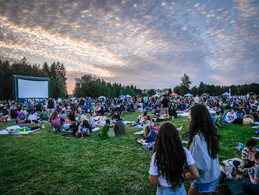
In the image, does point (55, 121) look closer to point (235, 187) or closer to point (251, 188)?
point (235, 187)

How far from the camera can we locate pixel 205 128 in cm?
181

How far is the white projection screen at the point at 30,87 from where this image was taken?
1014 inches

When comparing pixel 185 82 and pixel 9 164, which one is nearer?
pixel 9 164

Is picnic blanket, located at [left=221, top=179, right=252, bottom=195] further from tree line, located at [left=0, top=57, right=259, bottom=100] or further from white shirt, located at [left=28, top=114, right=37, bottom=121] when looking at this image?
tree line, located at [left=0, top=57, right=259, bottom=100]

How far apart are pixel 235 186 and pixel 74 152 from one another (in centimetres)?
496

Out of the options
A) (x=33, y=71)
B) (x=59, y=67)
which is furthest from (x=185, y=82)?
(x=33, y=71)

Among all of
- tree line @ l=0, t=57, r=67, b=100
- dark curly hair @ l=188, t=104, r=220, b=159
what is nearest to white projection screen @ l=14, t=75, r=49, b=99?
tree line @ l=0, t=57, r=67, b=100

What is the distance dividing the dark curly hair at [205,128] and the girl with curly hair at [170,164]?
0.33 meters

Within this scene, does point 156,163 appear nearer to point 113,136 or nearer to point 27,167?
point 27,167

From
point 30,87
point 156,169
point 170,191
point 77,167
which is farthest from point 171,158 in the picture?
point 30,87

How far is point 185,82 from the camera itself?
81.8 m

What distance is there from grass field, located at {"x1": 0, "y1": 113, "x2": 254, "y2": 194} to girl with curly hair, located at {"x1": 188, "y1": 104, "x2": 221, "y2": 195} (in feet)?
5.26

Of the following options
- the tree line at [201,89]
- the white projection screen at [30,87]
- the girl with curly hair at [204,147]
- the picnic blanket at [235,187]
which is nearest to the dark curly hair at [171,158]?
the girl with curly hair at [204,147]

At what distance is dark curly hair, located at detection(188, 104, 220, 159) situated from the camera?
5.91ft
